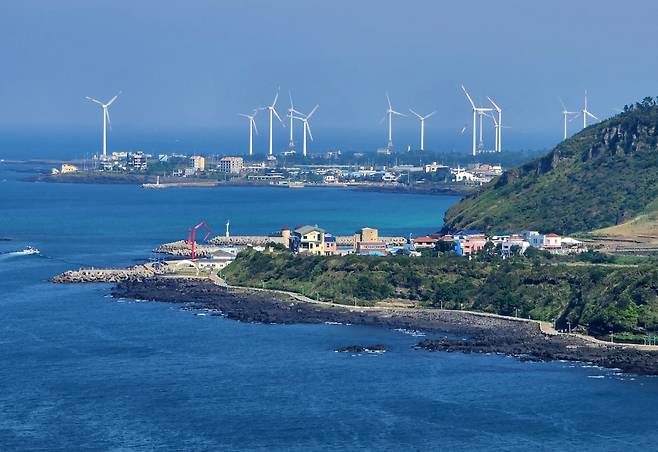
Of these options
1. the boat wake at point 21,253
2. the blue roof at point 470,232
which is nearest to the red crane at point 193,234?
the boat wake at point 21,253

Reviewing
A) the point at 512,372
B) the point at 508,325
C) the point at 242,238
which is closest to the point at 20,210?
the point at 242,238

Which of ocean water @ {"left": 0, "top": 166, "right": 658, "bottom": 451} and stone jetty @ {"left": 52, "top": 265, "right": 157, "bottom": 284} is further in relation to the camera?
stone jetty @ {"left": 52, "top": 265, "right": 157, "bottom": 284}

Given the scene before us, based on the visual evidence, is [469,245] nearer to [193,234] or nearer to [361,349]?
[193,234]

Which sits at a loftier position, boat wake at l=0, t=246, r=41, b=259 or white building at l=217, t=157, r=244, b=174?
white building at l=217, t=157, r=244, b=174

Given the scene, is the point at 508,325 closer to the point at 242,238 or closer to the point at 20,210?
the point at 242,238

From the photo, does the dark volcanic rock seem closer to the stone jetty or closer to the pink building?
the stone jetty

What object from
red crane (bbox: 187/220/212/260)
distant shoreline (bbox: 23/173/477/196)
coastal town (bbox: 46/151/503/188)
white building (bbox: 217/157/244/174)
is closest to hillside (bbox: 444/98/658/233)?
red crane (bbox: 187/220/212/260)
